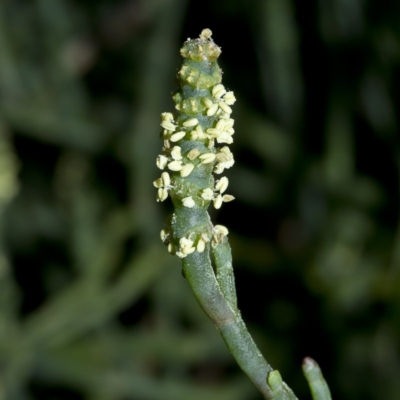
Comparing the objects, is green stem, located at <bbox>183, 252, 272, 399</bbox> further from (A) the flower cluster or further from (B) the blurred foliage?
(B) the blurred foliage

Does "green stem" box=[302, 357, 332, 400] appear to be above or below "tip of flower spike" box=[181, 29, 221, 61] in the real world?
below

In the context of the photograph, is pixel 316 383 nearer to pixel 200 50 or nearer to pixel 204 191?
pixel 204 191

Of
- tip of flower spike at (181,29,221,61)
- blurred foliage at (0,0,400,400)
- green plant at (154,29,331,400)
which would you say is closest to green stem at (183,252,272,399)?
green plant at (154,29,331,400)

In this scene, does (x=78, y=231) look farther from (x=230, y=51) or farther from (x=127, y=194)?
(x=230, y=51)

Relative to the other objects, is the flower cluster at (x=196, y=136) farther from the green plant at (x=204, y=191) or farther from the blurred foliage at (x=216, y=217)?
the blurred foliage at (x=216, y=217)

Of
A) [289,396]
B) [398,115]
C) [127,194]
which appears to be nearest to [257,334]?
[127,194]

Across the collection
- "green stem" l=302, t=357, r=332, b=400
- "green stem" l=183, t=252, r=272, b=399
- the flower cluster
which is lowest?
"green stem" l=302, t=357, r=332, b=400

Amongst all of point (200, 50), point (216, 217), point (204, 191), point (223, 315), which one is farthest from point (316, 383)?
point (216, 217)

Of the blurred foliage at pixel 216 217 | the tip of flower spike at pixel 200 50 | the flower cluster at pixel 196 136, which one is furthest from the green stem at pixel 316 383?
the blurred foliage at pixel 216 217
